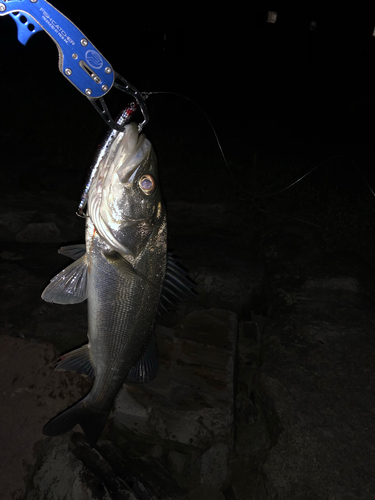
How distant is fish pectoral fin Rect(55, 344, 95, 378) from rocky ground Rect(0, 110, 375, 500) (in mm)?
1021

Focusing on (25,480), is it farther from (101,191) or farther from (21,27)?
(21,27)

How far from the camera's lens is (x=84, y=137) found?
6.22 metres

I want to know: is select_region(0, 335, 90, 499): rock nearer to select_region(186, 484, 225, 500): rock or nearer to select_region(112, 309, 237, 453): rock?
select_region(112, 309, 237, 453): rock

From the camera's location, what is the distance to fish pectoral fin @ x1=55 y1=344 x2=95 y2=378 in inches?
87.1

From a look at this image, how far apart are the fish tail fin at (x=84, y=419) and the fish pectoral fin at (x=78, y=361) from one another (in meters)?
0.25

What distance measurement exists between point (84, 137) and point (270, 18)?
4865 millimetres

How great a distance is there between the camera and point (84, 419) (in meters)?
2.33

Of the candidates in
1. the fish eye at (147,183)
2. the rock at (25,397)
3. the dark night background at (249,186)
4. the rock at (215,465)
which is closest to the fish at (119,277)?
the fish eye at (147,183)

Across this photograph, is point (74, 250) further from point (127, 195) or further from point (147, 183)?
point (147, 183)

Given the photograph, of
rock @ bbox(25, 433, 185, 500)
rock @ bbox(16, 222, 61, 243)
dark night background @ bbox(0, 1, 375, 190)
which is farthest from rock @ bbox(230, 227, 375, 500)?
dark night background @ bbox(0, 1, 375, 190)

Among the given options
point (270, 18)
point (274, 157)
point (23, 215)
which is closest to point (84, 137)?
point (23, 215)

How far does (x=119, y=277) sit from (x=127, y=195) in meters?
0.47

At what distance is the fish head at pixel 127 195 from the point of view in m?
1.74

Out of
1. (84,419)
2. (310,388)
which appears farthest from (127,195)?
(310,388)
